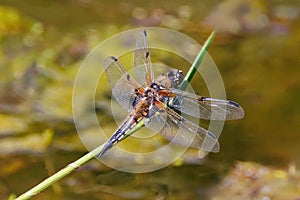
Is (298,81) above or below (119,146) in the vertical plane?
above

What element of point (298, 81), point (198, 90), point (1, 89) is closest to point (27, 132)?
point (1, 89)

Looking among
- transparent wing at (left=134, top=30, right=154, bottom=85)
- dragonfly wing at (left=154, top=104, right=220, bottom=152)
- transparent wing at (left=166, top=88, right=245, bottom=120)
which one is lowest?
dragonfly wing at (left=154, top=104, right=220, bottom=152)

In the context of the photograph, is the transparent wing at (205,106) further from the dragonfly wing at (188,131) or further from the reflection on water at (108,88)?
the reflection on water at (108,88)

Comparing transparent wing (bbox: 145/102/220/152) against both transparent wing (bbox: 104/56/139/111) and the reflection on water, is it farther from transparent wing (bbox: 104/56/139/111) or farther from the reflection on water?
the reflection on water

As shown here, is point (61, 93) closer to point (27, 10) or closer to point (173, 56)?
point (173, 56)

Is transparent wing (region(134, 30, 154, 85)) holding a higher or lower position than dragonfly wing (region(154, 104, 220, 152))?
higher

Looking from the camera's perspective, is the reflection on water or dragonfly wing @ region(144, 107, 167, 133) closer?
dragonfly wing @ region(144, 107, 167, 133)

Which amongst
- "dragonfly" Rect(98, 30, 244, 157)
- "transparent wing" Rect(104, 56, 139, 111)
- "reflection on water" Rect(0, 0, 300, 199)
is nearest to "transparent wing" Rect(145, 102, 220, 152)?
"dragonfly" Rect(98, 30, 244, 157)
